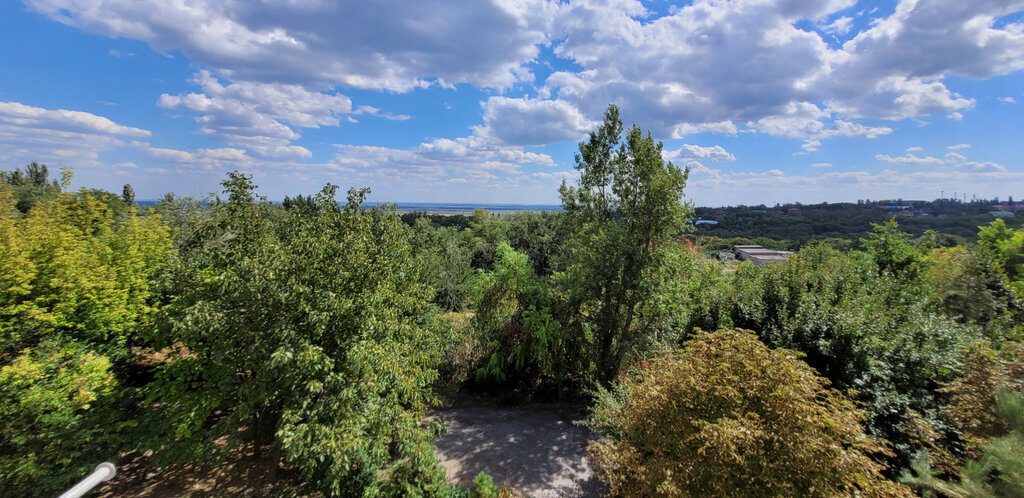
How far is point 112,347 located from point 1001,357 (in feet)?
59.4

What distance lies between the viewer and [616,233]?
11195 millimetres

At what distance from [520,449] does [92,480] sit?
390 inches

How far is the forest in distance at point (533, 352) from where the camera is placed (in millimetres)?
5129

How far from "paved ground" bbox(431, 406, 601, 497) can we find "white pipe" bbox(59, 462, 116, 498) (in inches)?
307

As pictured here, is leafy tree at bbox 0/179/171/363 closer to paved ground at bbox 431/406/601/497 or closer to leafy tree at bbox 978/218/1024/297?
paved ground at bbox 431/406/601/497

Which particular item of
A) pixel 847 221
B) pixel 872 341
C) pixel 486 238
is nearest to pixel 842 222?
pixel 847 221

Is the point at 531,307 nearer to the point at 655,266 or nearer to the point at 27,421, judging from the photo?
the point at 655,266

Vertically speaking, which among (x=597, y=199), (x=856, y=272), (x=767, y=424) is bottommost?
(x=767, y=424)

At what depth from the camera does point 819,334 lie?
9.19m

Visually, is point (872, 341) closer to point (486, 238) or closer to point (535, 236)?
point (535, 236)

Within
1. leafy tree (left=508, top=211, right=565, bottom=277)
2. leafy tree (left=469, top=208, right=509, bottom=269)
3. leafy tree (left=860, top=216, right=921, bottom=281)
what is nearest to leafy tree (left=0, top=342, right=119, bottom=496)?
leafy tree (left=508, top=211, right=565, bottom=277)

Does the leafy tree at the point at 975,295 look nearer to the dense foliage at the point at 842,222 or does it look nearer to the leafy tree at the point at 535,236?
the leafy tree at the point at 535,236

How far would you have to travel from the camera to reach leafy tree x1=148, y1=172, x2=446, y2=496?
242 inches

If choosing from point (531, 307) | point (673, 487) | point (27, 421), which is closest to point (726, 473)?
point (673, 487)
